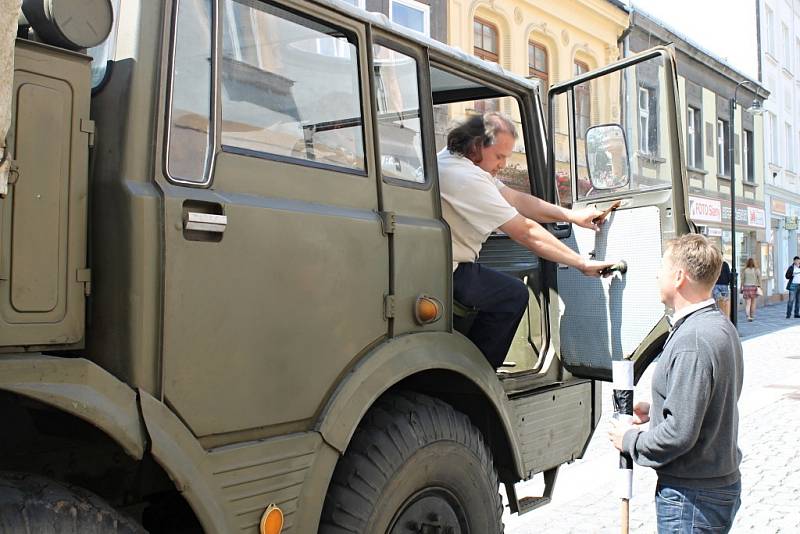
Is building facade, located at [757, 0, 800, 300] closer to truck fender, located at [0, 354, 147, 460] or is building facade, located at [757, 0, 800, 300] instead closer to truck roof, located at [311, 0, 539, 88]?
truck roof, located at [311, 0, 539, 88]

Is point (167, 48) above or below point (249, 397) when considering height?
above

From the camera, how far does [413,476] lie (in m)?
2.76

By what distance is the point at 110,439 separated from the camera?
1935 millimetres

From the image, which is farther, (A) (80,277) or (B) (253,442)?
(B) (253,442)

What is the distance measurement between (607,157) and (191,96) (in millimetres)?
2464

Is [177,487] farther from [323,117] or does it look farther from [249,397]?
[323,117]

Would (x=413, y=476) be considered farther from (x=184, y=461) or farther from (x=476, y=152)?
(x=476, y=152)

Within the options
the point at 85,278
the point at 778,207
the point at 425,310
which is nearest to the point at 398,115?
the point at 425,310

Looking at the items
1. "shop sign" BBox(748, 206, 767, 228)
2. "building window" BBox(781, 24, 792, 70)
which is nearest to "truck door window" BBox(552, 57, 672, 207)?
"shop sign" BBox(748, 206, 767, 228)

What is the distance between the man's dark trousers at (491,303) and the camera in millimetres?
3402

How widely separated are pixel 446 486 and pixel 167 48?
1.78m

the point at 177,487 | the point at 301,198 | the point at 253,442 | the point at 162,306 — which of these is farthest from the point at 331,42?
the point at 177,487

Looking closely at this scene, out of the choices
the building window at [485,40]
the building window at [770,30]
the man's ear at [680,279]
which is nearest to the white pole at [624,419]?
the man's ear at [680,279]

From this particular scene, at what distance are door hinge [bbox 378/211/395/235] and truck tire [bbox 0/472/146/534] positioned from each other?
49.6 inches
